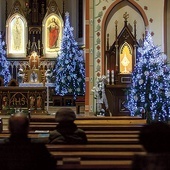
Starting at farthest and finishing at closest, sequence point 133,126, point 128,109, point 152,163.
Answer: point 128,109 → point 133,126 → point 152,163

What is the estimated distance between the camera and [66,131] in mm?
4402

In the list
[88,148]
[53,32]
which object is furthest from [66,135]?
[53,32]

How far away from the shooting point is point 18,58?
74.0 ft

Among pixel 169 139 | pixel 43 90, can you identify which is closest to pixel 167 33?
pixel 43 90

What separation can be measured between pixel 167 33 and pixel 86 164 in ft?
38.0

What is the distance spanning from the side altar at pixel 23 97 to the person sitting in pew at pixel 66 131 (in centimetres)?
1029

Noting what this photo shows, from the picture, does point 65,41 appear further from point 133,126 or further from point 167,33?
point 133,126

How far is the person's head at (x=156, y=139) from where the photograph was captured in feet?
8.67

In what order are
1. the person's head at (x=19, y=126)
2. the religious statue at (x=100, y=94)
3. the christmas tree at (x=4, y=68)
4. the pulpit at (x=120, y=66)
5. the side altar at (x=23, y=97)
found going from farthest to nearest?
the christmas tree at (x=4, y=68) → the side altar at (x=23, y=97) → the pulpit at (x=120, y=66) → the religious statue at (x=100, y=94) → the person's head at (x=19, y=126)

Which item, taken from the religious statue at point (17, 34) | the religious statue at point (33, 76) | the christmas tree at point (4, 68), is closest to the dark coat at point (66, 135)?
the religious statue at point (33, 76)

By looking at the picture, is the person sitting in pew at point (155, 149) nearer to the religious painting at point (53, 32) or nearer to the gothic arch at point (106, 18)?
the gothic arch at point (106, 18)

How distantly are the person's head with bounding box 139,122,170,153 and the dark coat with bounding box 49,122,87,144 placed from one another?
1.76 m

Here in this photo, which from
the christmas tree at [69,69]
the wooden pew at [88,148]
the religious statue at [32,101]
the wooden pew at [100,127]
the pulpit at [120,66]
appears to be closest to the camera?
the wooden pew at [88,148]

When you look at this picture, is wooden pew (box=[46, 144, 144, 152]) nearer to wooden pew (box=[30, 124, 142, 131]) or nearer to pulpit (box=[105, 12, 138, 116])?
wooden pew (box=[30, 124, 142, 131])
